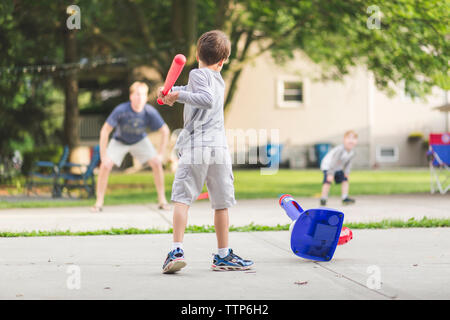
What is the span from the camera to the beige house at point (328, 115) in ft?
92.2

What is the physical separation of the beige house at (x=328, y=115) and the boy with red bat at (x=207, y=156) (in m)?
22.9

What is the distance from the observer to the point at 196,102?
15.1ft

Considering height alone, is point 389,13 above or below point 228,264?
above

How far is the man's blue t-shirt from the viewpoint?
31.3 feet

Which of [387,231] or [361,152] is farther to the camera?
[361,152]

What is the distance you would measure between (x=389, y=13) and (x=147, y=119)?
17.1 ft

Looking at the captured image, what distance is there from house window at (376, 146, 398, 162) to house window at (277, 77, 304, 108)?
393 centimetres

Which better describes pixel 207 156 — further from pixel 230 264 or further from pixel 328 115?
pixel 328 115

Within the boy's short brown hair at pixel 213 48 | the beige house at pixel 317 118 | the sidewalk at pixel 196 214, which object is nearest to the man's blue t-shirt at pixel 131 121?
the sidewalk at pixel 196 214

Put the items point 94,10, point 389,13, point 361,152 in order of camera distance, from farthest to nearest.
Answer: point 361,152, point 94,10, point 389,13

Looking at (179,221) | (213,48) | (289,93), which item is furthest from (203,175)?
(289,93)

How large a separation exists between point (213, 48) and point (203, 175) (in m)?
0.90
